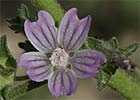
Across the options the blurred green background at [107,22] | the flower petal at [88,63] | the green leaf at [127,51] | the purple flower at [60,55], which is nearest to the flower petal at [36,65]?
the purple flower at [60,55]

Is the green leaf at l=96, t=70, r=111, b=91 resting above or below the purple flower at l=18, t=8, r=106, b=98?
below

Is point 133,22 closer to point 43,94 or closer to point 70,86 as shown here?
point 43,94

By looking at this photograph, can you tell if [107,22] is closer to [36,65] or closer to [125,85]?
[125,85]

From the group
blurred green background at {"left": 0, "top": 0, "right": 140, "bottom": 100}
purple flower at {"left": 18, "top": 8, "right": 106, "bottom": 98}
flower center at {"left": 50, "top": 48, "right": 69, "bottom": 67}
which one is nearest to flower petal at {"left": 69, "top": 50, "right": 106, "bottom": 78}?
purple flower at {"left": 18, "top": 8, "right": 106, "bottom": 98}

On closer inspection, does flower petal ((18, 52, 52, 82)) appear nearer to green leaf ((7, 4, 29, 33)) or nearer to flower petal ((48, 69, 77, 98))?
flower petal ((48, 69, 77, 98))

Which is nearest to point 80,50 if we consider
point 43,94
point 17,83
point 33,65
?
point 33,65

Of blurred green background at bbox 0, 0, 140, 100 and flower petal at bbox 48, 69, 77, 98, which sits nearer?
flower petal at bbox 48, 69, 77, 98
